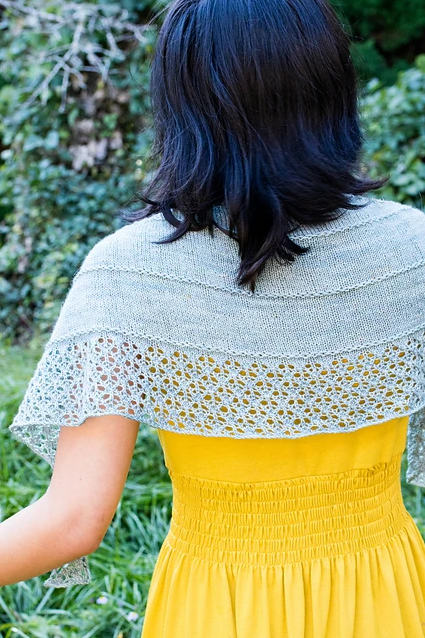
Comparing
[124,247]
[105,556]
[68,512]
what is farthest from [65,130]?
[68,512]

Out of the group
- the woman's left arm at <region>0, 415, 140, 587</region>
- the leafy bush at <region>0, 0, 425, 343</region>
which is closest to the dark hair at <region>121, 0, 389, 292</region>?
the woman's left arm at <region>0, 415, 140, 587</region>

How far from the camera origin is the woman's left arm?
3.39 feet

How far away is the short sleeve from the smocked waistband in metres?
0.23

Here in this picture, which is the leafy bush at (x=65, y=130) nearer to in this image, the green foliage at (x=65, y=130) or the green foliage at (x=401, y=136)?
the green foliage at (x=65, y=130)

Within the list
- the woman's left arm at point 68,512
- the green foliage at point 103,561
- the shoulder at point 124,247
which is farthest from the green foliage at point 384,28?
the woman's left arm at point 68,512

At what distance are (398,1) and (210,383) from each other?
15.8 ft

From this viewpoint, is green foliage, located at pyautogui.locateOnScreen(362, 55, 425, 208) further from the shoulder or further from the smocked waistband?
the shoulder

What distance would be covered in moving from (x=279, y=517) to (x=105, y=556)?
1.88 m

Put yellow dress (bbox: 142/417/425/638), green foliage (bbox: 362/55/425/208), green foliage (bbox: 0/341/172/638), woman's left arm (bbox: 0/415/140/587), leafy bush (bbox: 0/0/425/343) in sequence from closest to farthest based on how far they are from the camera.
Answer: woman's left arm (bbox: 0/415/140/587) → yellow dress (bbox: 142/417/425/638) → green foliage (bbox: 0/341/172/638) → green foliage (bbox: 362/55/425/208) → leafy bush (bbox: 0/0/425/343)

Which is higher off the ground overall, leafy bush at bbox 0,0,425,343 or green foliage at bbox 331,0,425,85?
green foliage at bbox 331,0,425,85

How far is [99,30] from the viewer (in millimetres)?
5504

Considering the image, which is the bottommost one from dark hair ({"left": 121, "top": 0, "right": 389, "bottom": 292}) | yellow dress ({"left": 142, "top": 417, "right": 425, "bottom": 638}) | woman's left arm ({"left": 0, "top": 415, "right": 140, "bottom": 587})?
yellow dress ({"left": 142, "top": 417, "right": 425, "bottom": 638})

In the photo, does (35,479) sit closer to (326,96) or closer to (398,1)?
(326,96)

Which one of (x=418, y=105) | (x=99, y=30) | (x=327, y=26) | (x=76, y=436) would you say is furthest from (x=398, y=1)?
(x=76, y=436)
